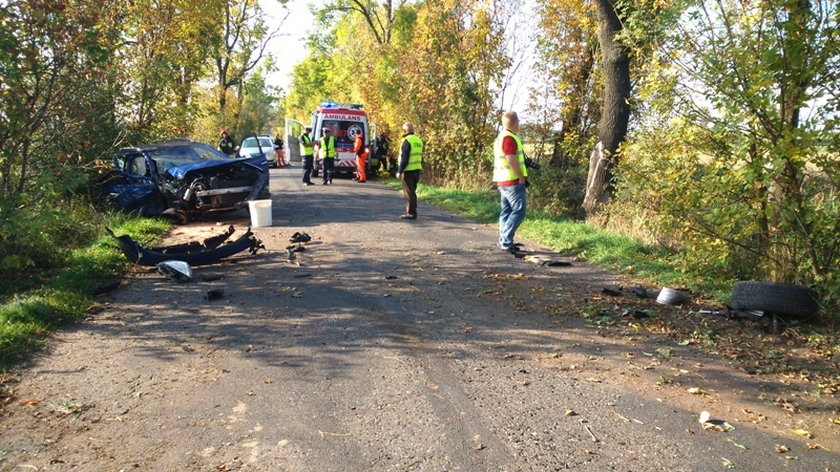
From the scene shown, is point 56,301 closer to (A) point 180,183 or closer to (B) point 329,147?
(A) point 180,183

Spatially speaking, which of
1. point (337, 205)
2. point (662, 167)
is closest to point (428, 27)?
point (337, 205)

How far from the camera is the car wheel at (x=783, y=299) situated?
5.13m

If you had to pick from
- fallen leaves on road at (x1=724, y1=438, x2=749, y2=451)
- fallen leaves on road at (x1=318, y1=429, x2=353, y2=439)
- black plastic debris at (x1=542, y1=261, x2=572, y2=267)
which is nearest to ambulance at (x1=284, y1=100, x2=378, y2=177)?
black plastic debris at (x1=542, y1=261, x2=572, y2=267)

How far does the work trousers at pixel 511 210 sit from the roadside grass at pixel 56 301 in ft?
17.1

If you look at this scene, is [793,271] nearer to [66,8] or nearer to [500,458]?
[500,458]

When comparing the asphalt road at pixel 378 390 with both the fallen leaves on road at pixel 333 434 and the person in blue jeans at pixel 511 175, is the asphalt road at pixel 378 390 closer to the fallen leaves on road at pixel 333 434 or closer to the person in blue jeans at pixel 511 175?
the fallen leaves on road at pixel 333 434

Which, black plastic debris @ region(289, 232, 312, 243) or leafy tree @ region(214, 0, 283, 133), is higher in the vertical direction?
leafy tree @ region(214, 0, 283, 133)

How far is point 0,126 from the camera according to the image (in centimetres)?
656

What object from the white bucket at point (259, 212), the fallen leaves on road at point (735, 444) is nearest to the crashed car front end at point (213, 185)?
the white bucket at point (259, 212)

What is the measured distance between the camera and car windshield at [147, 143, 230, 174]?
461 inches

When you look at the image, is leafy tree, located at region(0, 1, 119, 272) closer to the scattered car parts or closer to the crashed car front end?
the scattered car parts

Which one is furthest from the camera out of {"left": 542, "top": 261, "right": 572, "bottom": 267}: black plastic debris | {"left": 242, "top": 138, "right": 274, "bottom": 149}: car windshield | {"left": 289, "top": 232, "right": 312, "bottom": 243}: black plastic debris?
{"left": 242, "top": 138, "right": 274, "bottom": 149}: car windshield

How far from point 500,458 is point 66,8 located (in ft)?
22.4

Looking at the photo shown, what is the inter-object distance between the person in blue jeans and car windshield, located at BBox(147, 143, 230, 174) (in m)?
6.64
